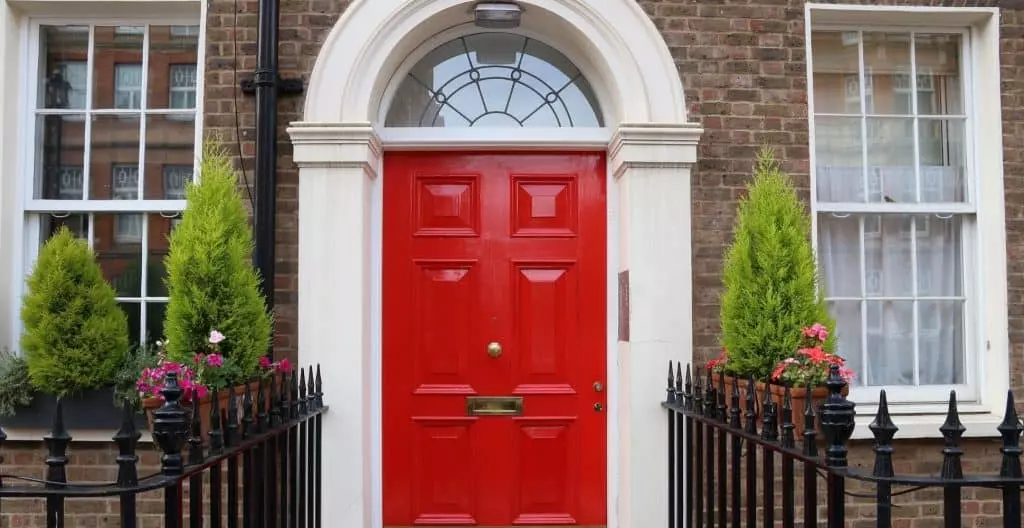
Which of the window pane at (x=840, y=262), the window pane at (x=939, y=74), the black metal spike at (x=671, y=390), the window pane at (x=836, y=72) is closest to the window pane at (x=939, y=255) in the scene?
the window pane at (x=840, y=262)

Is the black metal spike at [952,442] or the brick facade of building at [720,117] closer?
the black metal spike at [952,442]

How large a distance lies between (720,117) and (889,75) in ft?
3.85

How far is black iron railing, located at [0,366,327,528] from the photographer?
2.61 m

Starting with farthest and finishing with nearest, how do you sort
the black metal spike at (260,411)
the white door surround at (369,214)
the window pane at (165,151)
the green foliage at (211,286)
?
the window pane at (165,151)
the white door surround at (369,214)
the green foliage at (211,286)
the black metal spike at (260,411)

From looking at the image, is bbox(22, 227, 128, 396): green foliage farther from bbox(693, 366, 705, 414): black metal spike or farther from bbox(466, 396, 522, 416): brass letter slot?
bbox(693, 366, 705, 414): black metal spike

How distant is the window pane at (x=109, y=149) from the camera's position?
494 cm

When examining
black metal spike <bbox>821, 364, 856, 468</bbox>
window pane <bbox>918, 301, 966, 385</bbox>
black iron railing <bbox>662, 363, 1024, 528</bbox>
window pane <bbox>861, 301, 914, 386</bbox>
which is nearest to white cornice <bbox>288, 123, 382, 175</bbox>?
black iron railing <bbox>662, 363, 1024, 528</bbox>

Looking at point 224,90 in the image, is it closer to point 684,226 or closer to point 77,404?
point 77,404

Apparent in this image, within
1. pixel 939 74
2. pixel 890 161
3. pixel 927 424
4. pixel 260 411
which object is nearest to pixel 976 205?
pixel 890 161

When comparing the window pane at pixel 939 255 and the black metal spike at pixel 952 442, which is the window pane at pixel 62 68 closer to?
the black metal spike at pixel 952 442

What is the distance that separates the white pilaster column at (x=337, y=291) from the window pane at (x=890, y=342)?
302 cm

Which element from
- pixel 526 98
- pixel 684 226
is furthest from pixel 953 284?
pixel 526 98

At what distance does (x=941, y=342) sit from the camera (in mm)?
5125

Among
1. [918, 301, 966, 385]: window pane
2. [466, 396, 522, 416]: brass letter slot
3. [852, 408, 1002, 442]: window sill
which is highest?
[918, 301, 966, 385]: window pane
